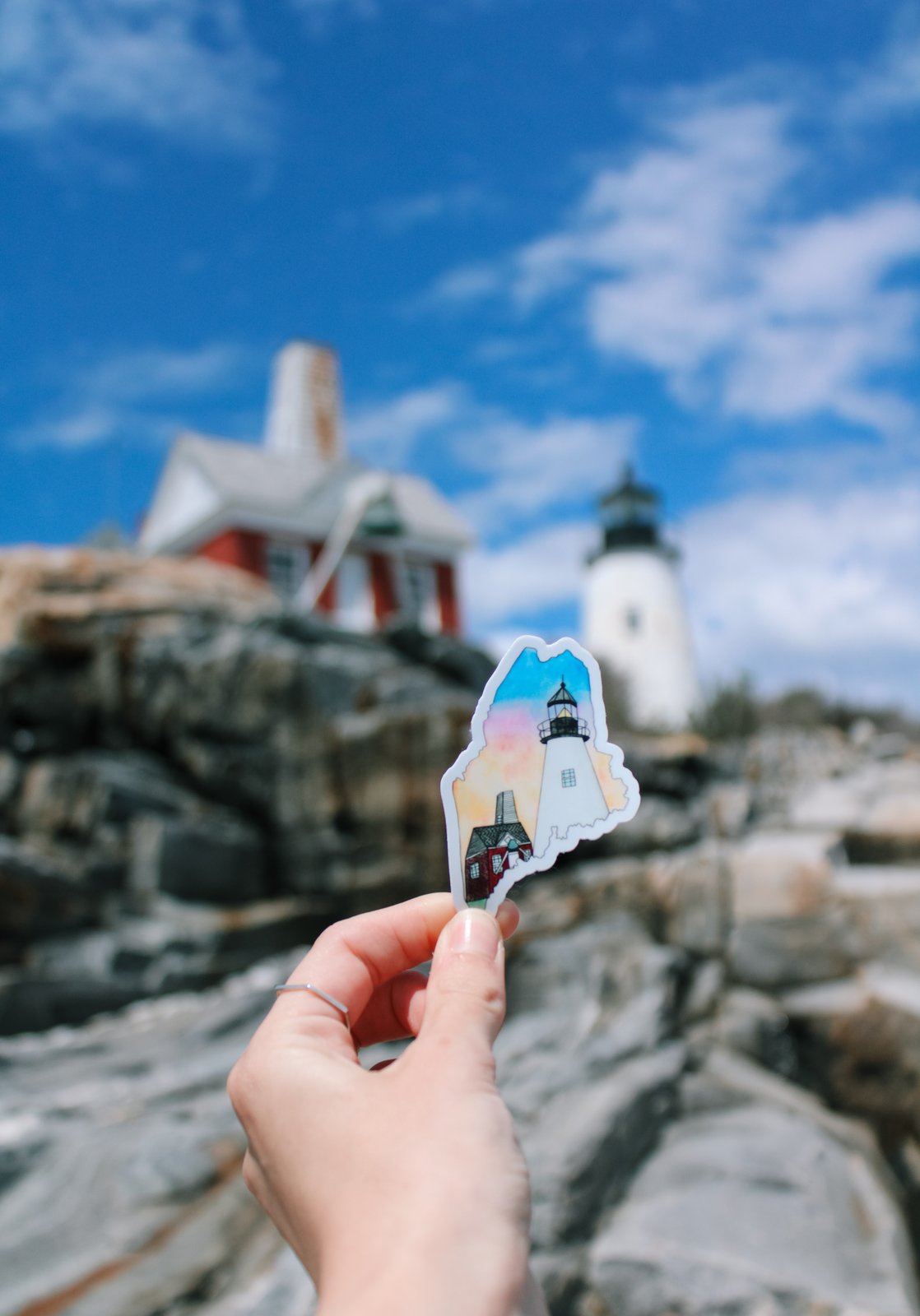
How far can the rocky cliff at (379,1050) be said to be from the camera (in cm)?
341

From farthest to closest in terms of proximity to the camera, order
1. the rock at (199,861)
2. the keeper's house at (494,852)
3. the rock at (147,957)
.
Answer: the rock at (199,861)
the rock at (147,957)
the keeper's house at (494,852)

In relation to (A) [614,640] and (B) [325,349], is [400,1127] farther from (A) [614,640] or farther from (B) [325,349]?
(A) [614,640]

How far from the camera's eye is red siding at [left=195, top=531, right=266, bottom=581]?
20766 mm

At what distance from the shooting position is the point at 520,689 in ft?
5.77

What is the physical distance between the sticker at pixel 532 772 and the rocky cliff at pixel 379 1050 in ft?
7.14

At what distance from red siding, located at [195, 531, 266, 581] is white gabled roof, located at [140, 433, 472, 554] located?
0.61 ft

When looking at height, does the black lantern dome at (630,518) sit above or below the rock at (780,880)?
above

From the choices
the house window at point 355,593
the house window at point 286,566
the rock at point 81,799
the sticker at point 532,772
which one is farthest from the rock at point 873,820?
the house window at point 286,566

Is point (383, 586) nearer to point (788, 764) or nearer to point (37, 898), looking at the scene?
point (788, 764)

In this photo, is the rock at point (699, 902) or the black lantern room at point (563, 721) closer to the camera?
the black lantern room at point (563, 721)

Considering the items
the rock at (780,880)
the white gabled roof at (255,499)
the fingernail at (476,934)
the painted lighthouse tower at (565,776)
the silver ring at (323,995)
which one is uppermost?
the white gabled roof at (255,499)

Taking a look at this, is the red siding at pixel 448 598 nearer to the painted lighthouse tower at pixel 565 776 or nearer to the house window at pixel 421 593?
the house window at pixel 421 593

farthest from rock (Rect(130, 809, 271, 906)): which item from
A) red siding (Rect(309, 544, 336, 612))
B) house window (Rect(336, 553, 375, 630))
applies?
house window (Rect(336, 553, 375, 630))

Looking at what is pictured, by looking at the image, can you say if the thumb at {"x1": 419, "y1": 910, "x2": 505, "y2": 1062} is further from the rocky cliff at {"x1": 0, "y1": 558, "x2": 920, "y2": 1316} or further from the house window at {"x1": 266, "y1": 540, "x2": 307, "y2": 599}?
the house window at {"x1": 266, "y1": 540, "x2": 307, "y2": 599}
